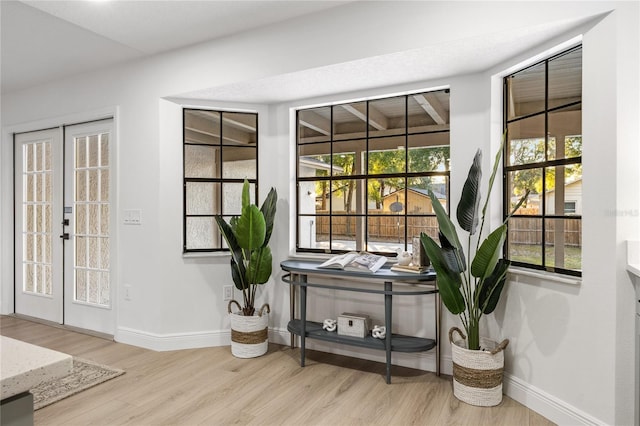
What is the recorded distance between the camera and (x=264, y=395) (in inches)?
105

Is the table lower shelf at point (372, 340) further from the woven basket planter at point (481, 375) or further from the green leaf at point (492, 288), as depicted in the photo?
the green leaf at point (492, 288)

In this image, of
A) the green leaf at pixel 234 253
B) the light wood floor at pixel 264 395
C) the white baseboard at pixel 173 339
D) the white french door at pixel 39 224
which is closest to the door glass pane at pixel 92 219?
the white french door at pixel 39 224

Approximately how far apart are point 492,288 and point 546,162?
84 centimetres

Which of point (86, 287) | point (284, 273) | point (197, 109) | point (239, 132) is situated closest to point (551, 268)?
point (284, 273)

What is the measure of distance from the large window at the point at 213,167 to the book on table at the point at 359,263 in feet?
3.65

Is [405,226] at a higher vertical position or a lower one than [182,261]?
higher

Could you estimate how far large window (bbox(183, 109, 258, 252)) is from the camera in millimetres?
3635

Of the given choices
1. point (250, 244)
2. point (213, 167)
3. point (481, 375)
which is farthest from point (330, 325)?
point (213, 167)

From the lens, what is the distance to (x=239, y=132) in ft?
12.3

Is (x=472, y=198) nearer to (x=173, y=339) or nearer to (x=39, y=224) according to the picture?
(x=173, y=339)

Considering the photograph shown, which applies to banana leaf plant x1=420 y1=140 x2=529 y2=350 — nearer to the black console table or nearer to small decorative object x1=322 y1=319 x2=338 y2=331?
the black console table

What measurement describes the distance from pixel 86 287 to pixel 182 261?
52.0 inches

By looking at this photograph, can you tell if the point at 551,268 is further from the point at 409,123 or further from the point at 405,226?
the point at 409,123

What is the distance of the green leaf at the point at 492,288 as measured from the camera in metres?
2.54
